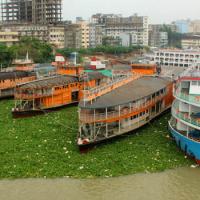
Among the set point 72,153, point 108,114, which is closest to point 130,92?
point 108,114

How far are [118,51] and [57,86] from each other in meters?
57.9

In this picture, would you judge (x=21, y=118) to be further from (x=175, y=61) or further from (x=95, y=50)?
(x=95, y=50)

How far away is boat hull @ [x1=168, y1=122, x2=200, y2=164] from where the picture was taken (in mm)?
18172

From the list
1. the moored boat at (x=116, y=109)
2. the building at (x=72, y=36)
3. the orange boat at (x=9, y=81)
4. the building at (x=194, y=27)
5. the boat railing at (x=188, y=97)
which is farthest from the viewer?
the building at (x=194, y=27)

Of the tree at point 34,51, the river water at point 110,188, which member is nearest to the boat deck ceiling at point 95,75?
the river water at point 110,188

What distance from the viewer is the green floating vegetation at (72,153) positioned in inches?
680

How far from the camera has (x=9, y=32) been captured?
68812mm

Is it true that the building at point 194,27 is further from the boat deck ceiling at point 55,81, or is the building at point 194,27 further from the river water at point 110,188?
the river water at point 110,188

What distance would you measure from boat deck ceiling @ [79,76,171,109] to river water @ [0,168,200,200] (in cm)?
444

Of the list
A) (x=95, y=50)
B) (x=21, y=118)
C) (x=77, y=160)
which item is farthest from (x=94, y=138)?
(x=95, y=50)

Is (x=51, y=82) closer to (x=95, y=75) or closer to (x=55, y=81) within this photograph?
(x=55, y=81)

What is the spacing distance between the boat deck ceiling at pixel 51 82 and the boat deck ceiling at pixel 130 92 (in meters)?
5.06

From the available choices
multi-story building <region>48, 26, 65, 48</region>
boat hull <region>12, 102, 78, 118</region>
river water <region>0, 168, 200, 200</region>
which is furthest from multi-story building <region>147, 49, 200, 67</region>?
river water <region>0, 168, 200, 200</region>

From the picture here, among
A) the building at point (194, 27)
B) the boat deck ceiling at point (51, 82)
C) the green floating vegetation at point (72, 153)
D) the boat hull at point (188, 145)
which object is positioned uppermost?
the building at point (194, 27)
